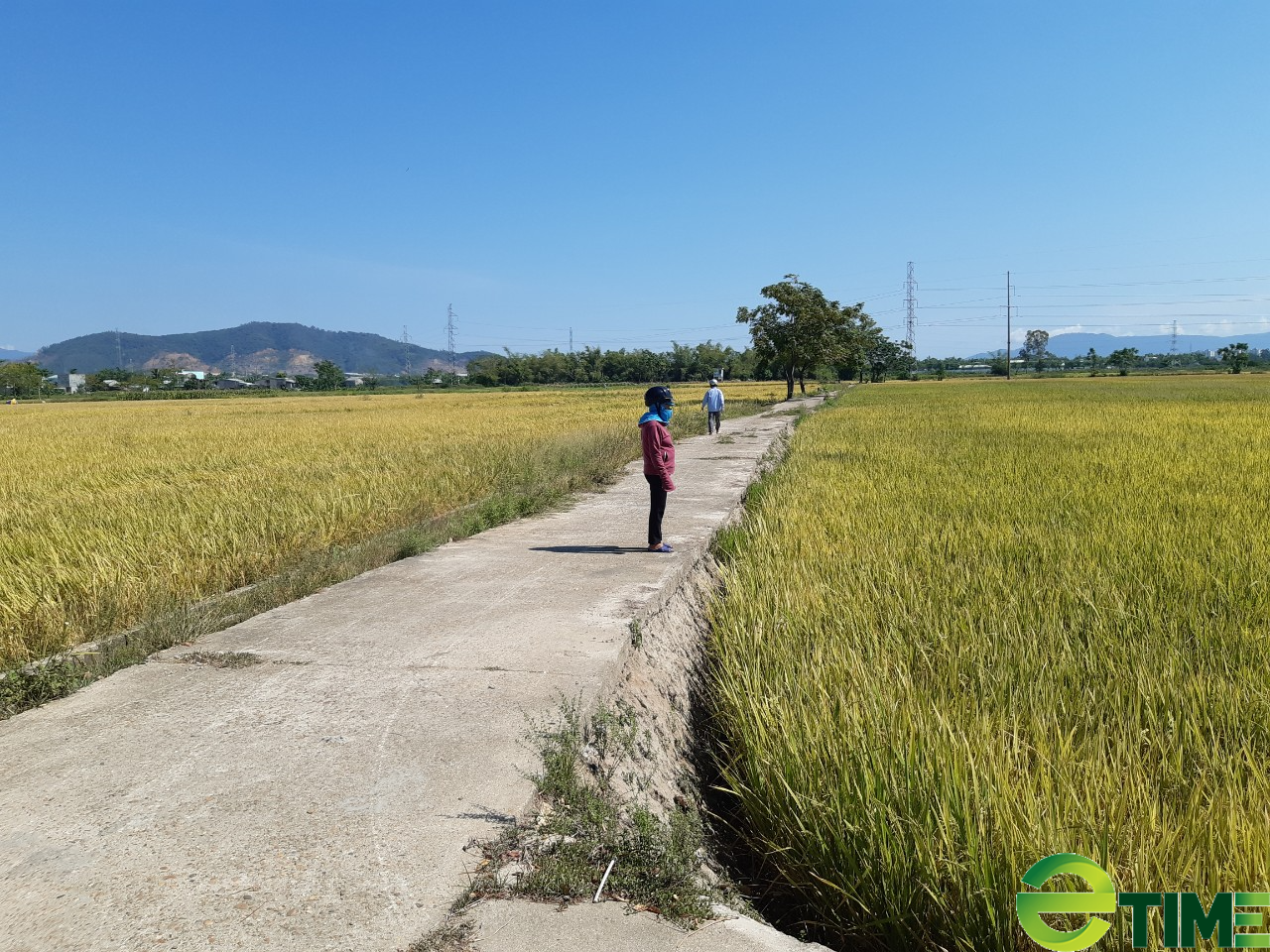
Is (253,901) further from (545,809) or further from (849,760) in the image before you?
(849,760)

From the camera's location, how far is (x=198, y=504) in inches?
289

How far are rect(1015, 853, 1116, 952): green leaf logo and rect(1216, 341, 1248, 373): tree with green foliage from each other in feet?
289

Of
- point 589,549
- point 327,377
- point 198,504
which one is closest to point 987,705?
point 589,549

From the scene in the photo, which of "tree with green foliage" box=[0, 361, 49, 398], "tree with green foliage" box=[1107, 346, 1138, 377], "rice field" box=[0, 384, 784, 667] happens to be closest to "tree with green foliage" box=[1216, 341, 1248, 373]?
"tree with green foliage" box=[1107, 346, 1138, 377]

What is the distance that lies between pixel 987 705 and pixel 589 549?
318 centimetres

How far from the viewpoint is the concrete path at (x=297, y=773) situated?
5.57 ft

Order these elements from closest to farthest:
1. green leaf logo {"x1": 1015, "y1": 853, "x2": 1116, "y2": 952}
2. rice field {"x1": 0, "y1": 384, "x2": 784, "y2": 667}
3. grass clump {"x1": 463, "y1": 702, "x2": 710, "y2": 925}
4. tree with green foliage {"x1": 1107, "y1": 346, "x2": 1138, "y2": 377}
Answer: green leaf logo {"x1": 1015, "y1": 853, "x2": 1116, "y2": 952} < grass clump {"x1": 463, "y1": 702, "x2": 710, "y2": 925} < rice field {"x1": 0, "y1": 384, "x2": 784, "y2": 667} < tree with green foliage {"x1": 1107, "y1": 346, "x2": 1138, "y2": 377}

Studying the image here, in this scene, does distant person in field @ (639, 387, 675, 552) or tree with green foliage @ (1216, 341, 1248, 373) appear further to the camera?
tree with green foliage @ (1216, 341, 1248, 373)

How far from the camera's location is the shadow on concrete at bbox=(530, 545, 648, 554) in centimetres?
541

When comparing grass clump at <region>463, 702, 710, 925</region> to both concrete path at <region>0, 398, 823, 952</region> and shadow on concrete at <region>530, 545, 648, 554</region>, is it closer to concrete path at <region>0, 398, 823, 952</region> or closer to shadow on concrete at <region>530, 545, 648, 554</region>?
concrete path at <region>0, 398, 823, 952</region>

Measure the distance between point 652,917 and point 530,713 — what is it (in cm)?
99

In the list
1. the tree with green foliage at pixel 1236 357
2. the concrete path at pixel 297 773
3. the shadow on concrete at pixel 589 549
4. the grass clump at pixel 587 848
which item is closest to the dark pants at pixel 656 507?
the shadow on concrete at pixel 589 549

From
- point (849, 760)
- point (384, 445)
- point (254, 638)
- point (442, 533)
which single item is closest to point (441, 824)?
point (849, 760)

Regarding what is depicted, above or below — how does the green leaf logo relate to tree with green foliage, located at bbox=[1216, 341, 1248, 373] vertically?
below
